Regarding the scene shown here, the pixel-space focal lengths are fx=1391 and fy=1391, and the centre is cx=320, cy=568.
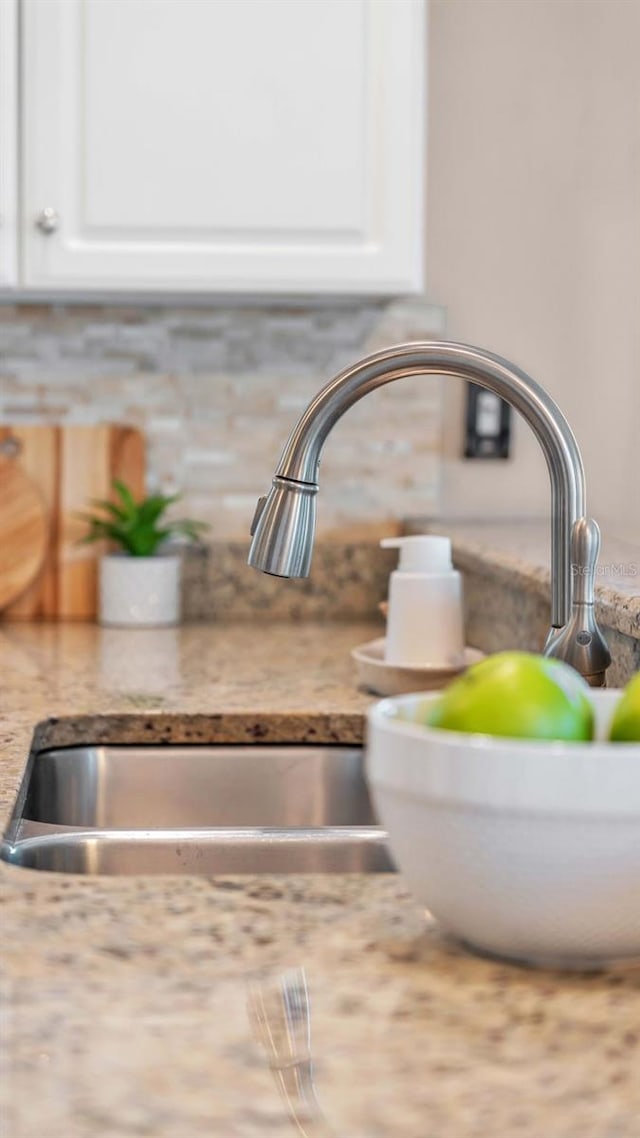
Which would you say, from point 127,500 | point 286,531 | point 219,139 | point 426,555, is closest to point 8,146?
point 219,139

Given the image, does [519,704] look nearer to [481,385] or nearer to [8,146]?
[481,385]

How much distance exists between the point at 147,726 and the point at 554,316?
1.15 m

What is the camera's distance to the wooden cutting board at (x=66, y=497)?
2.19 m

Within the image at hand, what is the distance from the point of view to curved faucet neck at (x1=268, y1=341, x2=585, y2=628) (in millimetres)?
977

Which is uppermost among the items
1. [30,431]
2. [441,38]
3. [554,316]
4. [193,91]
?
[441,38]

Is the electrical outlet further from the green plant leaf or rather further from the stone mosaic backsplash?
the green plant leaf

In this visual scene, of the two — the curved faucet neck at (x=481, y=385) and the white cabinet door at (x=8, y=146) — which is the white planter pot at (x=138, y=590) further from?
the curved faucet neck at (x=481, y=385)

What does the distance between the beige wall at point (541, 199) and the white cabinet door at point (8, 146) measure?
0.70m

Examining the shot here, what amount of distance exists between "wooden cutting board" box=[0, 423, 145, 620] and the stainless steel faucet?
1.25 metres

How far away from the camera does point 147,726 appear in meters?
1.48

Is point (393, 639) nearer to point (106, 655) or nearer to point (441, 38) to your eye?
point (106, 655)

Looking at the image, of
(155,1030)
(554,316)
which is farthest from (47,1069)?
(554,316)

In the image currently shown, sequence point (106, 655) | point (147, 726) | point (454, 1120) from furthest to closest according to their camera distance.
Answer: point (106, 655) → point (147, 726) → point (454, 1120)

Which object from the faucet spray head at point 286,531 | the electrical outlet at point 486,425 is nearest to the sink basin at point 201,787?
the faucet spray head at point 286,531
